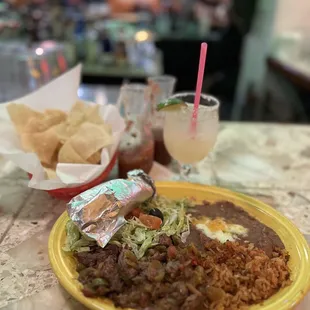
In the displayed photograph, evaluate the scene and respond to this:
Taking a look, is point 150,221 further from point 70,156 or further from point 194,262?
point 70,156

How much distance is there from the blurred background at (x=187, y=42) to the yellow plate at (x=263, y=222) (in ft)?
5.04

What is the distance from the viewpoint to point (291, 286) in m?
0.84

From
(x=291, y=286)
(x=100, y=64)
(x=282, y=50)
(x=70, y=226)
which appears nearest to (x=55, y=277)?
(x=70, y=226)

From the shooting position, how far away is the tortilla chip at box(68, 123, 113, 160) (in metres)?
1.20

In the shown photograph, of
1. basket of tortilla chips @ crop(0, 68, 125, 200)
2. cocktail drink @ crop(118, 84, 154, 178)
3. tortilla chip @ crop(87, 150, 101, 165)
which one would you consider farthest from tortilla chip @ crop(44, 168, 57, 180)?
cocktail drink @ crop(118, 84, 154, 178)

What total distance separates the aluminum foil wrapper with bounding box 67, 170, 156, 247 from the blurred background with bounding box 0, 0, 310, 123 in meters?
1.70

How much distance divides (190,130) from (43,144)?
16.5 inches

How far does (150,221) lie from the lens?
1.02 metres

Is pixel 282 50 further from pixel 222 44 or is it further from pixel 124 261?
pixel 124 261

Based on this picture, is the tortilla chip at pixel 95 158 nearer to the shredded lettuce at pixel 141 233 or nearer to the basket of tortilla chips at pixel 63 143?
the basket of tortilla chips at pixel 63 143

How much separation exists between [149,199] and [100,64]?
245cm

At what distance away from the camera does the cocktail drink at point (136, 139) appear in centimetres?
133

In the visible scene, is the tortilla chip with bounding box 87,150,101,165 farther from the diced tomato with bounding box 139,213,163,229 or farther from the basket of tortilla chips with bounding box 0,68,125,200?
the diced tomato with bounding box 139,213,163,229

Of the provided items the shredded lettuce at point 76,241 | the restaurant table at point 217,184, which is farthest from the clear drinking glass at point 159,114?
the shredded lettuce at point 76,241
